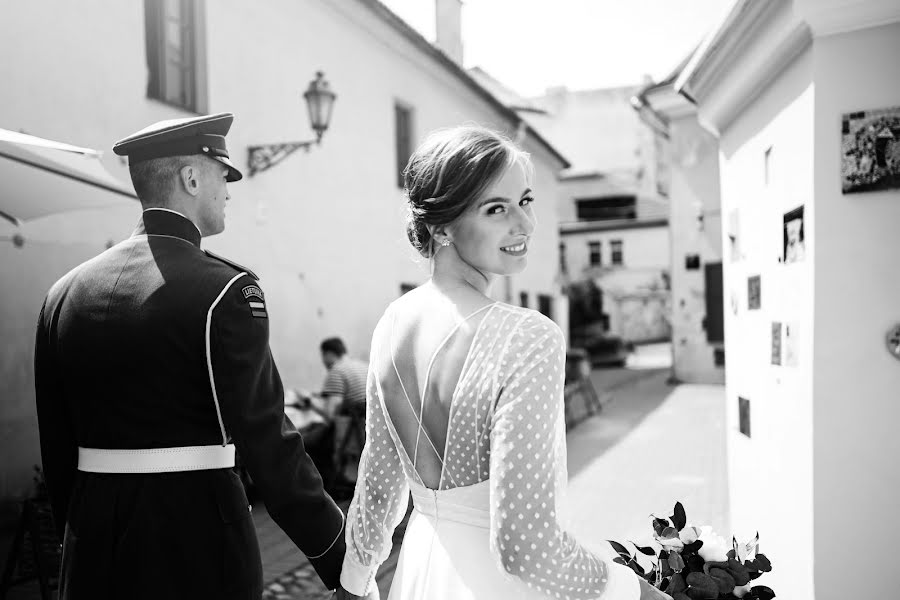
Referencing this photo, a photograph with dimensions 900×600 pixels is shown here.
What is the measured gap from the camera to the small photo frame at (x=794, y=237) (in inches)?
101

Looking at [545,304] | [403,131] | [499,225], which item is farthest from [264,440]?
[545,304]

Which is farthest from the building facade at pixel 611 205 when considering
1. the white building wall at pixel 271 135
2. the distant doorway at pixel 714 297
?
the white building wall at pixel 271 135

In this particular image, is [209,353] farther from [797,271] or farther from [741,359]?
[741,359]

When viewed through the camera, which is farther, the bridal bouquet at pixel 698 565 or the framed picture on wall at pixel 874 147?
the framed picture on wall at pixel 874 147

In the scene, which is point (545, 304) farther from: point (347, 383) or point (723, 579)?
point (723, 579)

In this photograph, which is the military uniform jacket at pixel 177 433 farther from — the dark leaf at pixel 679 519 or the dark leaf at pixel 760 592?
the dark leaf at pixel 760 592

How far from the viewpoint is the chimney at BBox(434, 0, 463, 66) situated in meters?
19.6

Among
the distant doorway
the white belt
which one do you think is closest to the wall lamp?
the white belt

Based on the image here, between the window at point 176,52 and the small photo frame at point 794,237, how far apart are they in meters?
6.66

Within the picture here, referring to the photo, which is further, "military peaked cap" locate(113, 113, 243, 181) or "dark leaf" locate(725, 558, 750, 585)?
"military peaked cap" locate(113, 113, 243, 181)

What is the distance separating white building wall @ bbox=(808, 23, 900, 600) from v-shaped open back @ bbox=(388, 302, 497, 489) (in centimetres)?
136

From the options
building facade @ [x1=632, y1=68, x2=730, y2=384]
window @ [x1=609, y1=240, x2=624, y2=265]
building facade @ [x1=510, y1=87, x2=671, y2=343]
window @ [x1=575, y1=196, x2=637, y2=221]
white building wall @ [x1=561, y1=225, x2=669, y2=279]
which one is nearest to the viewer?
building facade @ [x1=632, y1=68, x2=730, y2=384]

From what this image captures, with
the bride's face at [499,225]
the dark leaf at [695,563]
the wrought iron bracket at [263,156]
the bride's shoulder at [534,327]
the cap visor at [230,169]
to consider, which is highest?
the wrought iron bracket at [263,156]

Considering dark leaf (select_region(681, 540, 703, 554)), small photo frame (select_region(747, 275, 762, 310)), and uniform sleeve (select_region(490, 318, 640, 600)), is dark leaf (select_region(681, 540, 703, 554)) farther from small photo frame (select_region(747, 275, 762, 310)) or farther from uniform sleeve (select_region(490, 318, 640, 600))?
small photo frame (select_region(747, 275, 762, 310))
